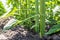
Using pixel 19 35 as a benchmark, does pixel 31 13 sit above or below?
above

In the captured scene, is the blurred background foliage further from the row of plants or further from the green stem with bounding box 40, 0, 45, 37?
the green stem with bounding box 40, 0, 45, 37

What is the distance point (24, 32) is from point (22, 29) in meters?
0.06

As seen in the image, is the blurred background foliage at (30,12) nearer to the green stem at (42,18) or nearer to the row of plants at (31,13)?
the row of plants at (31,13)

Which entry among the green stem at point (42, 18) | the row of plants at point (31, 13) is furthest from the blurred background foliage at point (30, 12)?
the green stem at point (42, 18)

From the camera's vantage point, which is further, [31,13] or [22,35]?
[31,13]

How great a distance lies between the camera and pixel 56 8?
147 cm

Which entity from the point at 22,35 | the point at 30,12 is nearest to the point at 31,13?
the point at 30,12

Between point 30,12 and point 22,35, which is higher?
point 30,12

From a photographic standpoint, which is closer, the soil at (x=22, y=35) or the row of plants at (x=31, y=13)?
the soil at (x=22, y=35)

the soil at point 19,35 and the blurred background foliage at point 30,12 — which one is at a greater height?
the blurred background foliage at point 30,12

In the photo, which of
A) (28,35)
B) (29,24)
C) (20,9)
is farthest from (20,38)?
(20,9)

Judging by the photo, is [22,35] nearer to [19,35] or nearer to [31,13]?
[19,35]

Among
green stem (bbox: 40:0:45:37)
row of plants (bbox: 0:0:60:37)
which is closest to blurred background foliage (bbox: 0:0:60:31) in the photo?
row of plants (bbox: 0:0:60:37)

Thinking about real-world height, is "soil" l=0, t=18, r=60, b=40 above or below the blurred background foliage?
below
